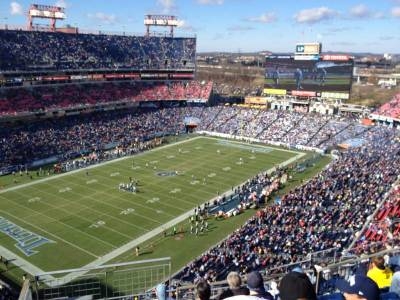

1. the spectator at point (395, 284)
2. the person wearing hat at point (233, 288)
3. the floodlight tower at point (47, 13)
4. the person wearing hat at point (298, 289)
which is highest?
the floodlight tower at point (47, 13)

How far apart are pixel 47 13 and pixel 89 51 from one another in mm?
9004

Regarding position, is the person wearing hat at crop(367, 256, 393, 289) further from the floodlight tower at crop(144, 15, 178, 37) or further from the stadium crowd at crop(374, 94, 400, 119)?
the floodlight tower at crop(144, 15, 178, 37)

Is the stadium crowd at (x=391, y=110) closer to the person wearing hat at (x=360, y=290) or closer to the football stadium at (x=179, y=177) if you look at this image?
the football stadium at (x=179, y=177)

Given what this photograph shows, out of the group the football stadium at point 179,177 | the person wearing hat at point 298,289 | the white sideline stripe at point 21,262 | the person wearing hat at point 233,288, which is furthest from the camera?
the white sideline stripe at point 21,262

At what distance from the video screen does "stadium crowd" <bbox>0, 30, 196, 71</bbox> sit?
16927 mm

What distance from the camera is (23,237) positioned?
2398 cm

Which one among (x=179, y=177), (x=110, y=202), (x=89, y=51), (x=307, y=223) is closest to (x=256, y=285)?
(x=307, y=223)

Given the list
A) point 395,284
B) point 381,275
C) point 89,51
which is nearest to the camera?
point 395,284

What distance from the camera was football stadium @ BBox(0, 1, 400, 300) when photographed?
14852 mm

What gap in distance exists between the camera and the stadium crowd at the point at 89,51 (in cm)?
5169

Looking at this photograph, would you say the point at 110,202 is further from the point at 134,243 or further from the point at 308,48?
→ the point at 308,48

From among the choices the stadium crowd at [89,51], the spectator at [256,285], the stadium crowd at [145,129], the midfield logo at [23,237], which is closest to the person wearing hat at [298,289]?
the spectator at [256,285]

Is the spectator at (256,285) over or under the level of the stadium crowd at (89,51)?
under

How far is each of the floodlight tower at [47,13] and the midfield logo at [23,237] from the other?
42951 millimetres
